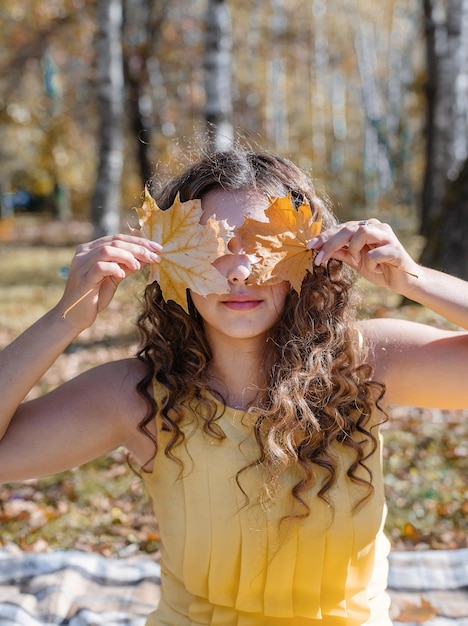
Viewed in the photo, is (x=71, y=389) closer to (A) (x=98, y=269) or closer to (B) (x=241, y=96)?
(A) (x=98, y=269)

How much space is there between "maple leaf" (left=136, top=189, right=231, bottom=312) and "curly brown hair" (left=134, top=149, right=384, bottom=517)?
11 centimetres

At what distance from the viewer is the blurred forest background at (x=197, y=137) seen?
12.3 ft

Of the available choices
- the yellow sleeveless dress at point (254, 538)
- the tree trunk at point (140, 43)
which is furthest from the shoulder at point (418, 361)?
the tree trunk at point (140, 43)

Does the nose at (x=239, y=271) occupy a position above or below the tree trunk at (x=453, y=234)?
above

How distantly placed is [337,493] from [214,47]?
21.6 ft

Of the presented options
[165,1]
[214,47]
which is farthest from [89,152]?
[214,47]

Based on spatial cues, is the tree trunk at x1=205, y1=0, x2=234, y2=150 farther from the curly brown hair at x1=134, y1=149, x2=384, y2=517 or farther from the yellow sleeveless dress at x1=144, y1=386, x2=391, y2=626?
the yellow sleeveless dress at x1=144, y1=386, x2=391, y2=626

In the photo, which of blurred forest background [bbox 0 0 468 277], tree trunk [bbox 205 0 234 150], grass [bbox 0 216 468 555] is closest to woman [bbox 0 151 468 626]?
grass [bbox 0 216 468 555]

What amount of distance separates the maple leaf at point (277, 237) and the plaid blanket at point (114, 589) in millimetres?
1718

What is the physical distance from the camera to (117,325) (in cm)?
762

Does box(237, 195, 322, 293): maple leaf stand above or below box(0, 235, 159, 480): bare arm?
above

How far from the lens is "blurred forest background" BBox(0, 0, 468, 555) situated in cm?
374

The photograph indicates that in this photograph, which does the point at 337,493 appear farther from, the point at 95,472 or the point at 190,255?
the point at 95,472

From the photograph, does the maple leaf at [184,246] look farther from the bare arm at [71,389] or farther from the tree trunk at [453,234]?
the tree trunk at [453,234]
